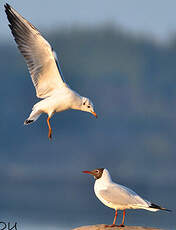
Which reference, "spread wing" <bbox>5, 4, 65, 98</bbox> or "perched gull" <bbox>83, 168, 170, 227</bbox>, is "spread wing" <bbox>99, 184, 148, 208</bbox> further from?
"spread wing" <bbox>5, 4, 65, 98</bbox>

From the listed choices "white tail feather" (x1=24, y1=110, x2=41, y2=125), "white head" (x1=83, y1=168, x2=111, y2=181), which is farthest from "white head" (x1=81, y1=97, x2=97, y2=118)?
"white head" (x1=83, y1=168, x2=111, y2=181)

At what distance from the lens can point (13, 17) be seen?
48.9 ft

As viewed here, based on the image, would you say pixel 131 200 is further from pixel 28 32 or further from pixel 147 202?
pixel 28 32

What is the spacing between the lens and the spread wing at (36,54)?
14.4 meters

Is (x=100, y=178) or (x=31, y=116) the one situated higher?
(x=31, y=116)

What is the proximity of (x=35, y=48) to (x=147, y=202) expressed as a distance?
582cm

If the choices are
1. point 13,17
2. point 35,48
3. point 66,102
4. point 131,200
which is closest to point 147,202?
point 131,200

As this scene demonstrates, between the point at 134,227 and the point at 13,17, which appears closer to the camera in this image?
the point at 134,227

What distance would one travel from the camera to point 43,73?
48.5ft

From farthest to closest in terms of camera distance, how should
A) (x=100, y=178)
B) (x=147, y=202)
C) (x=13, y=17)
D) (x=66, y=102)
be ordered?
(x=13, y=17) → (x=66, y=102) → (x=100, y=178) → (x=147, y=202)

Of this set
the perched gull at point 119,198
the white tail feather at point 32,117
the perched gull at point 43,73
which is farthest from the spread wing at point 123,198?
the white tail feather at point 32,117

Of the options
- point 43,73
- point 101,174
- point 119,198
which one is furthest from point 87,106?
point 119,198

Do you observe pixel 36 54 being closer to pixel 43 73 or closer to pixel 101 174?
pixel 43 73

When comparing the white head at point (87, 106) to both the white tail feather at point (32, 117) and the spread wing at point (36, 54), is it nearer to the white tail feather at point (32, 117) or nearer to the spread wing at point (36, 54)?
the spread wing at point (36, 54)
